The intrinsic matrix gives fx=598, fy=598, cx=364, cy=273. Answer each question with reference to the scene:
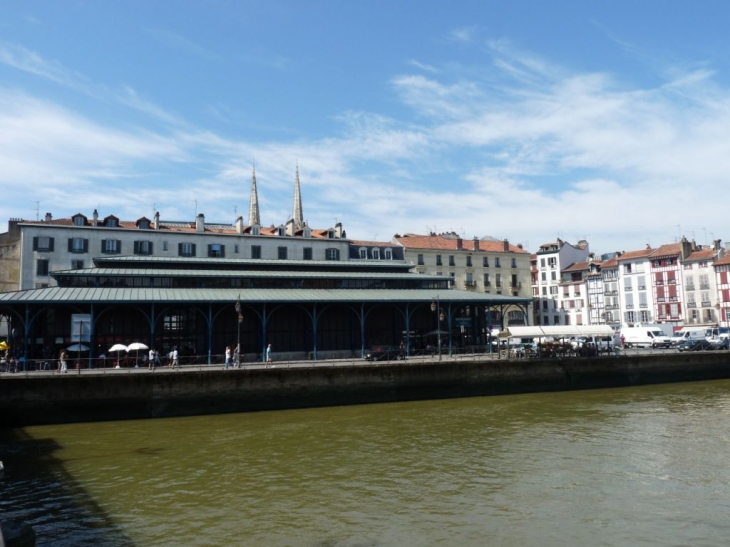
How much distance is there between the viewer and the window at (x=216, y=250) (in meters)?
65.6

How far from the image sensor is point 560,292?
315ft

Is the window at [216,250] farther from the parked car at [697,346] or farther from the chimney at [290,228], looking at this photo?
the parked car at [697,346]

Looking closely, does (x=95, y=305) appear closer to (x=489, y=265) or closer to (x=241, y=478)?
(x=241, y=478)

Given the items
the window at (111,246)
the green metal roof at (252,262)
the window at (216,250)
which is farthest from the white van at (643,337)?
the window at (111,246)

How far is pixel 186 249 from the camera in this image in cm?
6475

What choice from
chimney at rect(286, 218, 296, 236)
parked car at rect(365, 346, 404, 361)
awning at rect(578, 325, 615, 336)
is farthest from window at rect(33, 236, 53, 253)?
awning at rect(578, 325, 615, 336)

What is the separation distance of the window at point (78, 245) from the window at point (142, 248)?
15.4ft

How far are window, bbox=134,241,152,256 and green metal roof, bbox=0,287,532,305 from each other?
18577 mm

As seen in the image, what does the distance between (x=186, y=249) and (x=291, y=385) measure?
114 ft

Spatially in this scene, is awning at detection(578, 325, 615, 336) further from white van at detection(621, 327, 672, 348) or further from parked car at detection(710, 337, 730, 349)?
white van at detection(621, 327, 672, 348)

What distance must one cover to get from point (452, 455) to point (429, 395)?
1621cm

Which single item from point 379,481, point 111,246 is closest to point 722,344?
point 379,481

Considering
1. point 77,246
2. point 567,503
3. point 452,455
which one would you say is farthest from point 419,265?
point 567,503

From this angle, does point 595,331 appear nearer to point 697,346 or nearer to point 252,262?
point 697,346
